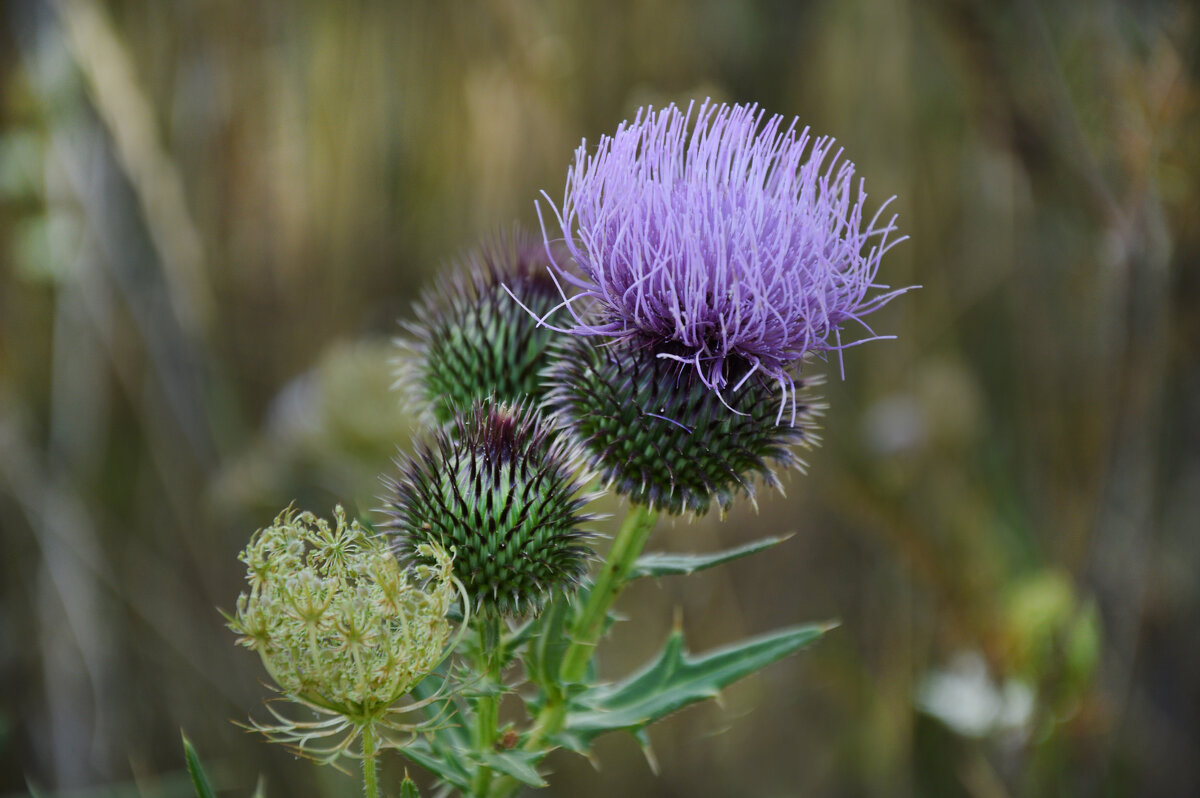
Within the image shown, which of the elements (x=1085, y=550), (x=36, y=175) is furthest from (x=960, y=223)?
(x=36, y=175)

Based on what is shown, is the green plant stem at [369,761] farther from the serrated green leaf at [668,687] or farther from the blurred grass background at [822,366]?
the blurred grass background at [822,366]

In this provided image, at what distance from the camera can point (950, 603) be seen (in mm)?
3453

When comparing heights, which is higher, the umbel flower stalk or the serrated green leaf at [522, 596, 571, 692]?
the umbel flower stalk

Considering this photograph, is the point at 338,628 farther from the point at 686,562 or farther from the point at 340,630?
the point at 686,562

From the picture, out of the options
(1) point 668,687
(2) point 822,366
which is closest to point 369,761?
(1) point 668,687

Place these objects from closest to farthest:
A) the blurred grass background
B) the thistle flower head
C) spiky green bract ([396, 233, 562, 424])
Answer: the thistle flower head
spiky green bract ([396, 233, 562, 424])
the blurred grass background

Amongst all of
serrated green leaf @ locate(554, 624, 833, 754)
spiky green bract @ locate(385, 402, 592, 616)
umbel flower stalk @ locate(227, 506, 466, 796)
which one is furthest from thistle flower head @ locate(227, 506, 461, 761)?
serrated green leaf @ locate(554, 624, 833, 754)

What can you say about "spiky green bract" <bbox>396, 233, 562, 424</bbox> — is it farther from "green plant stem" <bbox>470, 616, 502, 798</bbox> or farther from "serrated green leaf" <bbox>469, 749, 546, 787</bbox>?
"serrated green leaf" <bbox>469, 749, 546, 787</bbox>

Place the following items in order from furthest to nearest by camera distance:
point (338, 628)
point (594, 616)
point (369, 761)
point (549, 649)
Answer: point (594, 616) < point (549, 649) < point (369, 761) < point (338, 628)

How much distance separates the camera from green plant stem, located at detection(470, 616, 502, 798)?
Result: 184 centimetres

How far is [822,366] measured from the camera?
218 inches

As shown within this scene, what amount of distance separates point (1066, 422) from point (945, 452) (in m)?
0.67

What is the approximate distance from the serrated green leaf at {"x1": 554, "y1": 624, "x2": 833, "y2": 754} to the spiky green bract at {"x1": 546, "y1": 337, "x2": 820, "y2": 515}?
0.35 meters

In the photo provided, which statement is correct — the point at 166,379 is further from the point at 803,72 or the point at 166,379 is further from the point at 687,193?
the point at 803,72
